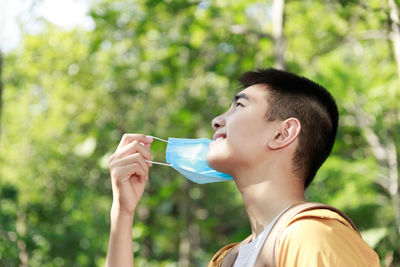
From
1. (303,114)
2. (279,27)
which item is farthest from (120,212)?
(279,27)

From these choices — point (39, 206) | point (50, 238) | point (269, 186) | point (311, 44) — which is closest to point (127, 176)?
point (269, 186)

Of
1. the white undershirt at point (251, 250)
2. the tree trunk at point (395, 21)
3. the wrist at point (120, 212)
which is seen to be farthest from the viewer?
the tree trunk at point (395, 21)

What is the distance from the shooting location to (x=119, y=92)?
14.3 meters

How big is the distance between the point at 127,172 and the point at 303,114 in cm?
79

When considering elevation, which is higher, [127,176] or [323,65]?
[127,176]

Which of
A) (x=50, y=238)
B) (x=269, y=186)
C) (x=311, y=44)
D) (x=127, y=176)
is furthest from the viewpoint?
(x=50, y=238)

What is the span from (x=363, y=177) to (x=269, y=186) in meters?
6.78

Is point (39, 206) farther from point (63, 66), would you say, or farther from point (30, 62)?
point (30, 62)

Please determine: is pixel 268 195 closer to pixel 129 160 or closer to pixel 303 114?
pixel 303 114

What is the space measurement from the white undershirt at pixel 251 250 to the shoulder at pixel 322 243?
148mm

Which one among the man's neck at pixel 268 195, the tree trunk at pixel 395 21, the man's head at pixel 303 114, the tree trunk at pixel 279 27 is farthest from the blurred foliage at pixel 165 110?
the man's neck at pixel 268 195

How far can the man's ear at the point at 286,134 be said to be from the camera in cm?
209

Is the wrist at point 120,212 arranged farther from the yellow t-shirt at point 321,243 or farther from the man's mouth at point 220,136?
the yellow t-shirt at point 321,243

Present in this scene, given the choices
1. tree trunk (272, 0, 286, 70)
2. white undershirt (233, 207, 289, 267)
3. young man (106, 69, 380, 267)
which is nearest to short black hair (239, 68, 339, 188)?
young man (106, 69, 380, 267)
